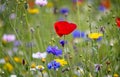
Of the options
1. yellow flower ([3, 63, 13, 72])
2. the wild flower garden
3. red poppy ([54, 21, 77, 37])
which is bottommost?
yellow flower ([3, 63, 13, 72])

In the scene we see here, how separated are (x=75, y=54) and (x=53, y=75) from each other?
0.37 m

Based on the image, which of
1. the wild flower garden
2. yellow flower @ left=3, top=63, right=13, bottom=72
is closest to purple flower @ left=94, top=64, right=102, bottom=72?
the wild flower garden

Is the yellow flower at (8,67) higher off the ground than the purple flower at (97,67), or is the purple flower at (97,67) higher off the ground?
the purple flower at (97,67)

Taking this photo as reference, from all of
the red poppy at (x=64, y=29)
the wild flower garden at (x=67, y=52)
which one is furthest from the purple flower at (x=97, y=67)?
the red poppy at (x=64, y=29)

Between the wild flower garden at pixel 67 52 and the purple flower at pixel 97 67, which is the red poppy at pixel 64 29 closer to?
the wild flower garden at pixel 67 52

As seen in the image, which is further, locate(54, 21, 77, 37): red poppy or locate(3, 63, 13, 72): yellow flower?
locate(3, 63, 13, 72): yellow flower

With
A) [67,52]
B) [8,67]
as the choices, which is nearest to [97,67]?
[67,52]

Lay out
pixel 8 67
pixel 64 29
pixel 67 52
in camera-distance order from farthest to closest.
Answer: pixel 8 67, pixel 67 52, pixel 64 29

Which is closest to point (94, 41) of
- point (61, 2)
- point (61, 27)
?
point (61, 27)

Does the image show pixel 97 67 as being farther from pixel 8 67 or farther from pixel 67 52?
pixel 8 67

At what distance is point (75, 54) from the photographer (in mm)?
2680

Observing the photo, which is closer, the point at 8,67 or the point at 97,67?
the point at 97,67

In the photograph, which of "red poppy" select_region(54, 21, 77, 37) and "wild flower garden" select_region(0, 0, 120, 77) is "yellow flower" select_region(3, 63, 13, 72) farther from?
"red poppy" select_region(54, 21, 77, 37)

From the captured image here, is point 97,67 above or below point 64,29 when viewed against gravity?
below
